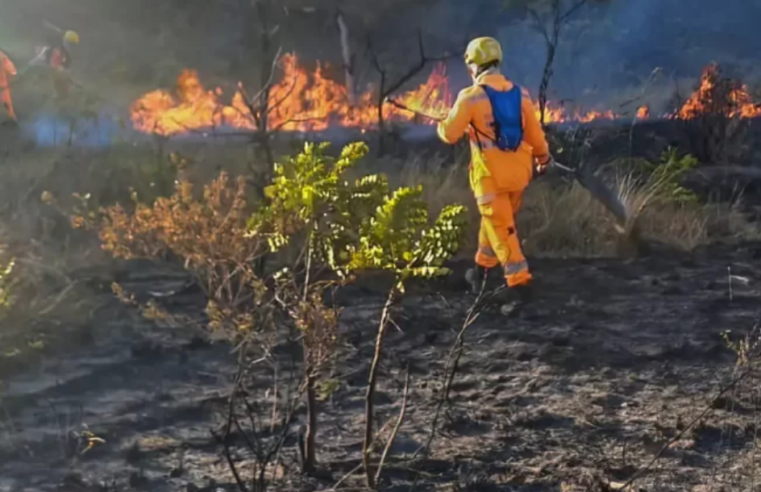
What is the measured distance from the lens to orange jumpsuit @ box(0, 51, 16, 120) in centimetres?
841

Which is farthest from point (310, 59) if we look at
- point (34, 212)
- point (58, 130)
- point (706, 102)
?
point (706, 102)

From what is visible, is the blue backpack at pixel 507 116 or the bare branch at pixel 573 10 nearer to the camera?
the blue backpack at pixel 507 116

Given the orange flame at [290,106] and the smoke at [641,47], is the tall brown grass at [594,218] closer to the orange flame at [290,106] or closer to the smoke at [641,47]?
the orange flame at [290,106]

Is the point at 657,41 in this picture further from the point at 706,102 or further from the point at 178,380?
the point at 178,380

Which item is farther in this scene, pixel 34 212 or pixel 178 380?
pixel 34 212

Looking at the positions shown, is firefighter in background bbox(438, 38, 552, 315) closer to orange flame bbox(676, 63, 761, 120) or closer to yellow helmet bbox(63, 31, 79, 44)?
orange flame bbox(676, 63, 761, 120)

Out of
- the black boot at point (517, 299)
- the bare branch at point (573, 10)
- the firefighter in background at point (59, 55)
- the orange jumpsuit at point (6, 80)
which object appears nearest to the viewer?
the black boot at point (517, 299)

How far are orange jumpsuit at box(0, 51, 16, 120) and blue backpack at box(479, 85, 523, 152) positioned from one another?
15.4 ft

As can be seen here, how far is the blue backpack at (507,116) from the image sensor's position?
5387mm

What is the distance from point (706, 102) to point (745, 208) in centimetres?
111

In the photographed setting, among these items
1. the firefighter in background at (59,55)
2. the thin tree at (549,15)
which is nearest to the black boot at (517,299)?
the thin tree at (549,15)

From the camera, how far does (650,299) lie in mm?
6199

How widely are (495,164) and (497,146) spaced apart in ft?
0.38

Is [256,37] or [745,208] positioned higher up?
[256,37]
